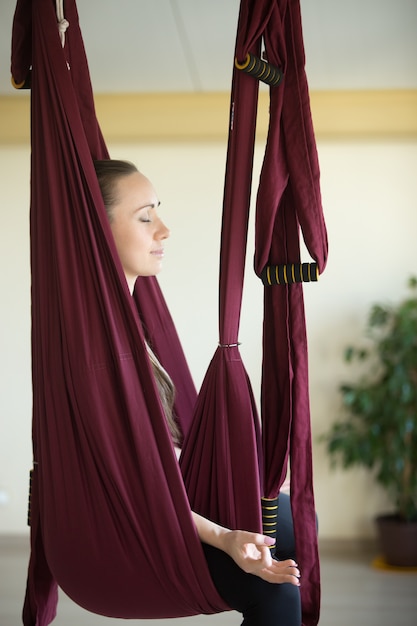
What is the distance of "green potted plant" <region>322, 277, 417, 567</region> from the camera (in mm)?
4004

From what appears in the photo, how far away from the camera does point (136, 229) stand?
154 cm

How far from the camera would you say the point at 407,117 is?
426 centimetres

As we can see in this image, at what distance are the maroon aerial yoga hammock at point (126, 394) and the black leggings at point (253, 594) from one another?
28mm

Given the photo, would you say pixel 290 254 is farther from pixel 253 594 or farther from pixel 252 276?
pixel 252 276

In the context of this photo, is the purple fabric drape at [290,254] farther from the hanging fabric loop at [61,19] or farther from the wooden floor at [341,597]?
the wooden floor at [341,597]

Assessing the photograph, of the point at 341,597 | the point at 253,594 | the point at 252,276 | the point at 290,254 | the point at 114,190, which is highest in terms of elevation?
the point at 252,276

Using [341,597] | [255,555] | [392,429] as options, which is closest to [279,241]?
[255,555]

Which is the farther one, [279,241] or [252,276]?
[252,276]

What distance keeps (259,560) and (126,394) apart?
0.36m

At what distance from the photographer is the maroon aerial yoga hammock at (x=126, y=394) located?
1327 millimetres

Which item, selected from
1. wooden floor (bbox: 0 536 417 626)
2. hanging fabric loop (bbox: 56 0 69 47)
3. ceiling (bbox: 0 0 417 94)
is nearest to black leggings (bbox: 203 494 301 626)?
hanging fabric loop (bbox: 56 0 69 47)

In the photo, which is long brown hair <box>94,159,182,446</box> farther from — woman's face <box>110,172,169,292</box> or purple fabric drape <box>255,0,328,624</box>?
purple fabric drape <box>255,0,328,624</box>

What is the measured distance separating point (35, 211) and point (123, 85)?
2933 millimetres

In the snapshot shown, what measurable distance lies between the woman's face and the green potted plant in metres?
2.70
